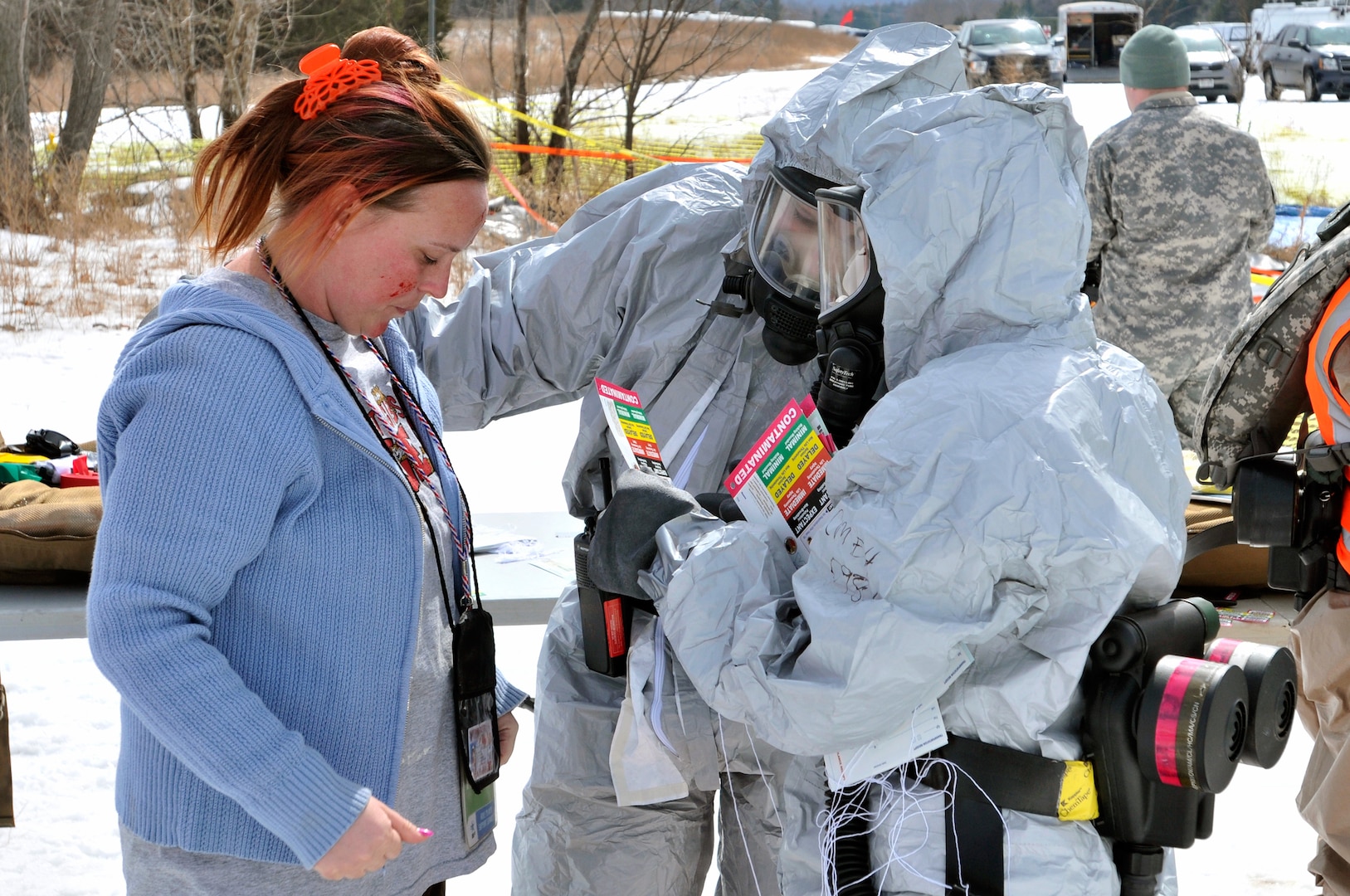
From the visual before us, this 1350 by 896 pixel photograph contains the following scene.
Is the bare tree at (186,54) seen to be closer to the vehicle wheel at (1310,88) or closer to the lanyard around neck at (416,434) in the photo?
the lanyard around neck at (416,434)

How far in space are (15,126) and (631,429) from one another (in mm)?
9584

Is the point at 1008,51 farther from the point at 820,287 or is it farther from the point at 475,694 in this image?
the point at 475,694

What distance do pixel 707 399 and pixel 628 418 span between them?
23cm

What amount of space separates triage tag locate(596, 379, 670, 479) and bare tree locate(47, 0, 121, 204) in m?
9.72

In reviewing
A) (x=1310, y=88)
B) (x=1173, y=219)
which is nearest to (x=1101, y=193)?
(x=1173, y=219)

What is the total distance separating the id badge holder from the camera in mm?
1394

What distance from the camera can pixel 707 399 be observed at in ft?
5.75

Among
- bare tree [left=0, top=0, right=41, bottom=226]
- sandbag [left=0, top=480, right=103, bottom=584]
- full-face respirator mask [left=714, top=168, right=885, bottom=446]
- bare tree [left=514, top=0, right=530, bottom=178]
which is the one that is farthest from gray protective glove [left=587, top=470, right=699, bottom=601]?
bare tree [left=514, top=0, right=530, bottom=178]

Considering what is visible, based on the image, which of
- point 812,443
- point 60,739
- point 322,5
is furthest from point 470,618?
point 322,5

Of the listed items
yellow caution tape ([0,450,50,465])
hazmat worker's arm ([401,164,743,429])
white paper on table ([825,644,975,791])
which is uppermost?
hazmat worker's arm ([401,164,743,429])

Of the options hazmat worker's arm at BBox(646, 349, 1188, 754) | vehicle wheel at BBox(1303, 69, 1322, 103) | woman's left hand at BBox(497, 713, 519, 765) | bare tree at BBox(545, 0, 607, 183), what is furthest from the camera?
vehicle wheel at BBox(1303, 69, 1322, 103)

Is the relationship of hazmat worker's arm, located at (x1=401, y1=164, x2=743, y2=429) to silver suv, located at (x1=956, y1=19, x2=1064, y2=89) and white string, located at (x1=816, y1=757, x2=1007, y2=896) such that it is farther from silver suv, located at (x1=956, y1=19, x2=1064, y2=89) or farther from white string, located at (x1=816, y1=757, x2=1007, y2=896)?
silver suv, located at (x1=956, y1=19, x2=1064, y2=89)

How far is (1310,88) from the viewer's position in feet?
48.6

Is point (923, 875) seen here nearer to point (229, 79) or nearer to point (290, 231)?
point (290, 231)
